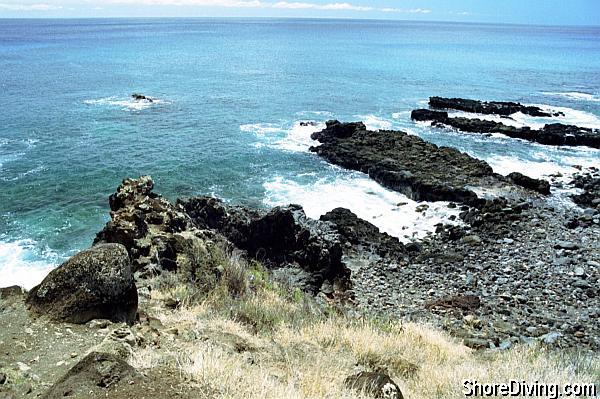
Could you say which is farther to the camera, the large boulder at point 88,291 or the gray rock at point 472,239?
the gray rock at point 472,239

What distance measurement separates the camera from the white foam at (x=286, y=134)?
35263 millimetres

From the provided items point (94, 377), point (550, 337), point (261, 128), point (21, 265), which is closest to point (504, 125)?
point (261, 128)

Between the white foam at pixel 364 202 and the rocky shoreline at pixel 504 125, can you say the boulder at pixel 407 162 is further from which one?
the rocky shoreline at pixel 504 125

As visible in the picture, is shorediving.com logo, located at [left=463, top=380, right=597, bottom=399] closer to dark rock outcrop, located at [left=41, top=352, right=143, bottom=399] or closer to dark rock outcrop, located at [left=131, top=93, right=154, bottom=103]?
dark rock outcrop, located at [left=41, top=352, right=143, bottom=399]

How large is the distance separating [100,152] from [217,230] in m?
16.0

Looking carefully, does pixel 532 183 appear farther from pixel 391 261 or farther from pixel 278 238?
pixel 278 238

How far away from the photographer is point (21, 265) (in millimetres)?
17922

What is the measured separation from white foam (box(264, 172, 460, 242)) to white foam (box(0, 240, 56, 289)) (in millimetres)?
10765

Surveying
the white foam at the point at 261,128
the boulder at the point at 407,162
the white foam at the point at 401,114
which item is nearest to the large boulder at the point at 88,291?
the boulder at the point at 407,162

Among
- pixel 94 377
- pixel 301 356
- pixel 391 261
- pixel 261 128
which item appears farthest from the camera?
pixel 261 128

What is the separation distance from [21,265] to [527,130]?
35.0 meters

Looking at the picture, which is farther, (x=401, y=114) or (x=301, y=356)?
(x=401, y=114)

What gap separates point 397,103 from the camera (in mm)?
50812

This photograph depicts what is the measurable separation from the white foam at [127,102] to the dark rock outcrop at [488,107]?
1066 inches
